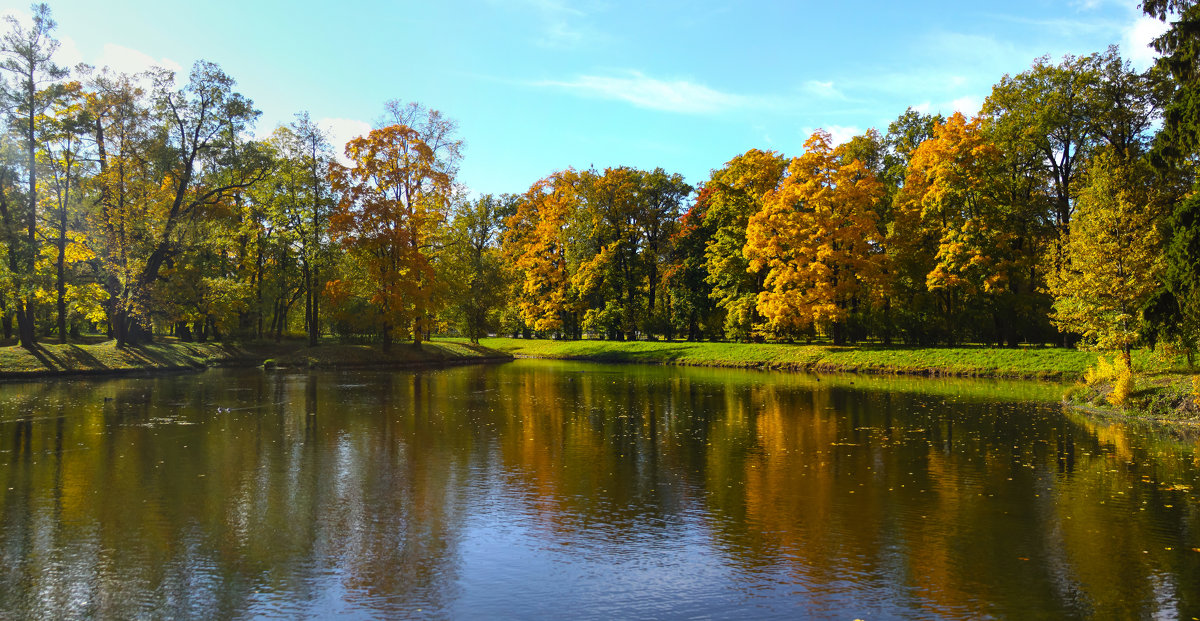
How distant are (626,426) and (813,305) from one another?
28.5 metres

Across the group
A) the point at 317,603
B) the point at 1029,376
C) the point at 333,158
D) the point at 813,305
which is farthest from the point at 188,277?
the point at 1029,376

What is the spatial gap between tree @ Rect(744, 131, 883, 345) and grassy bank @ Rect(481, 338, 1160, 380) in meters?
2.40

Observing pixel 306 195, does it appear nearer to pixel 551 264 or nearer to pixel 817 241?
pixel 551 264

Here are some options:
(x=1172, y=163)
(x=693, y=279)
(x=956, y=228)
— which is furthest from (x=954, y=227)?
(x=1172, y=163)

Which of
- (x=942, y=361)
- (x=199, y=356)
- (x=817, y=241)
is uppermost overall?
(x=817, y=241)

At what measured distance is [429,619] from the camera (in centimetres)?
705

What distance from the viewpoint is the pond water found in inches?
301

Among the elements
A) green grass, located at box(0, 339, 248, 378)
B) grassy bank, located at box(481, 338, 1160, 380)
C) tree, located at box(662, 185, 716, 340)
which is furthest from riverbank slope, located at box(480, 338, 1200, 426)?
green grass, located at box(0, 339, 248, 378)

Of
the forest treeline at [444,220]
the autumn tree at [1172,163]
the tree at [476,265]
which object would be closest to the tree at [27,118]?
the forest treeline at [444,220]

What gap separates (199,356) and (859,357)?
1595 inches

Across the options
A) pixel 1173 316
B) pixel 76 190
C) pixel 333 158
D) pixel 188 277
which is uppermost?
pixel 333 158

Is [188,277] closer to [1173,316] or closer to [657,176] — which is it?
[657,176]

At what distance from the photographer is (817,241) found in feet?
155

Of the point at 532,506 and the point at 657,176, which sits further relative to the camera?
the point at 657,176
